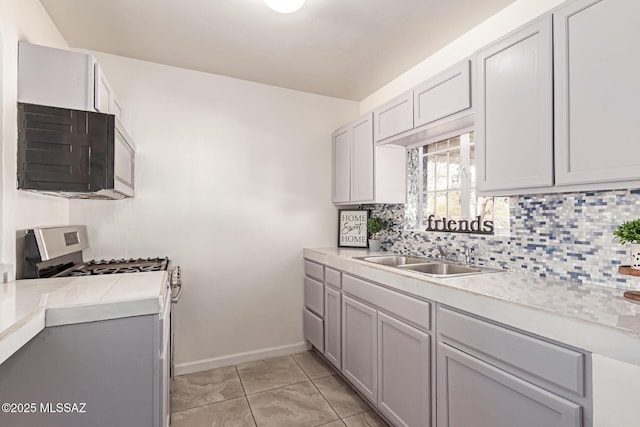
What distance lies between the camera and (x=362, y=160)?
9.23ft

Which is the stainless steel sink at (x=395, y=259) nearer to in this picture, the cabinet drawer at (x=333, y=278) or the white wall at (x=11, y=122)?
the cabinet drawer at (x=333, y=278)

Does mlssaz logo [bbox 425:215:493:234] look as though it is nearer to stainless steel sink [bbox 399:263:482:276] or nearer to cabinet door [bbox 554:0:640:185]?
stainless steel sink [bbox 399:263:482:276]

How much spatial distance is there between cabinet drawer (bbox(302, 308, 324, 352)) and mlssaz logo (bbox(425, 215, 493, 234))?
1257 mm

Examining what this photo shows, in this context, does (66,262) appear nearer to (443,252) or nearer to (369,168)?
(369,168)

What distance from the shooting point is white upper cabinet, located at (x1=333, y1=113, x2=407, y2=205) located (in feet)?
8.81

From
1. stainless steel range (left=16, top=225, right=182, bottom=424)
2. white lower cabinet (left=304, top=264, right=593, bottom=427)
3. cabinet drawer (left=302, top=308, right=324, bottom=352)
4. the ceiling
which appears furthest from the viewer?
cabinet drawer (left=302, top=308, right=324, bottom=352)

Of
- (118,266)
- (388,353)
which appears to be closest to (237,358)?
(118,266)

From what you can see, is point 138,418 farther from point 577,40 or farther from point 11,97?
point 577,40

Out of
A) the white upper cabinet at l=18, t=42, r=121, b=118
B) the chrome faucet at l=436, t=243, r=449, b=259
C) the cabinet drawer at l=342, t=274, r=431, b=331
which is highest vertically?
the white upper cabinet at l=18, t=42, r=121, b=118

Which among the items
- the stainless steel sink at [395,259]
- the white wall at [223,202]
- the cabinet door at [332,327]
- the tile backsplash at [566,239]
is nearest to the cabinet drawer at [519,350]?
the tile backsplash at [566,239]

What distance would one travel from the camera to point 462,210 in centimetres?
237

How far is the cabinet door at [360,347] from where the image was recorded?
2.08m

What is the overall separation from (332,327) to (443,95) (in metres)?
1.89

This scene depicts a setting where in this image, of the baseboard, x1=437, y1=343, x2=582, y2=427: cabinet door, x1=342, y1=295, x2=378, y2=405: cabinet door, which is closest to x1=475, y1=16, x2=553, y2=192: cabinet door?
x1=437, y1=343, x2=582, y2=427: cabinet door
